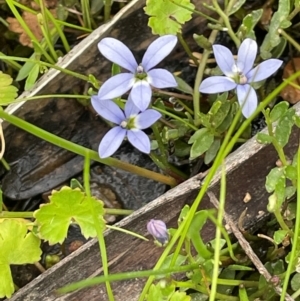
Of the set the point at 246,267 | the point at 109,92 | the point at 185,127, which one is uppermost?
the point at 109,92

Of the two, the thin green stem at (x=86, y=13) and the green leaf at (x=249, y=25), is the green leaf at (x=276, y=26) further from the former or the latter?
the thin green stem at (x=86, y=13)

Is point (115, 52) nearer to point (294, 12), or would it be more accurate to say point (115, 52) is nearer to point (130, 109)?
point (130, 109)

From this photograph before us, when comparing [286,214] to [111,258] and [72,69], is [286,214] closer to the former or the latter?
[111,258]

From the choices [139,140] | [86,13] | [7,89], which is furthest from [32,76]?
[139,140]

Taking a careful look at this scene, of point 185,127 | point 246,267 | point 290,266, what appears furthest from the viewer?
point 185,127

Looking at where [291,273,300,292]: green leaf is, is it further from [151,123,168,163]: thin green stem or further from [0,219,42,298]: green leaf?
[0,219,42,298]: green leaf

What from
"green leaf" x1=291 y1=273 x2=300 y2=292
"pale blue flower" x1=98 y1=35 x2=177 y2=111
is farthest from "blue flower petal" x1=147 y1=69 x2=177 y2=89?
"green leaf" x1=291 y1=273 x2=300 y2=292

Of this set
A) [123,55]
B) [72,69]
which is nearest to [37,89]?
[72,69]

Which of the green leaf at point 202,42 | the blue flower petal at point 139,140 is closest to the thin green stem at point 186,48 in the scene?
the green leaf at point 202,42
